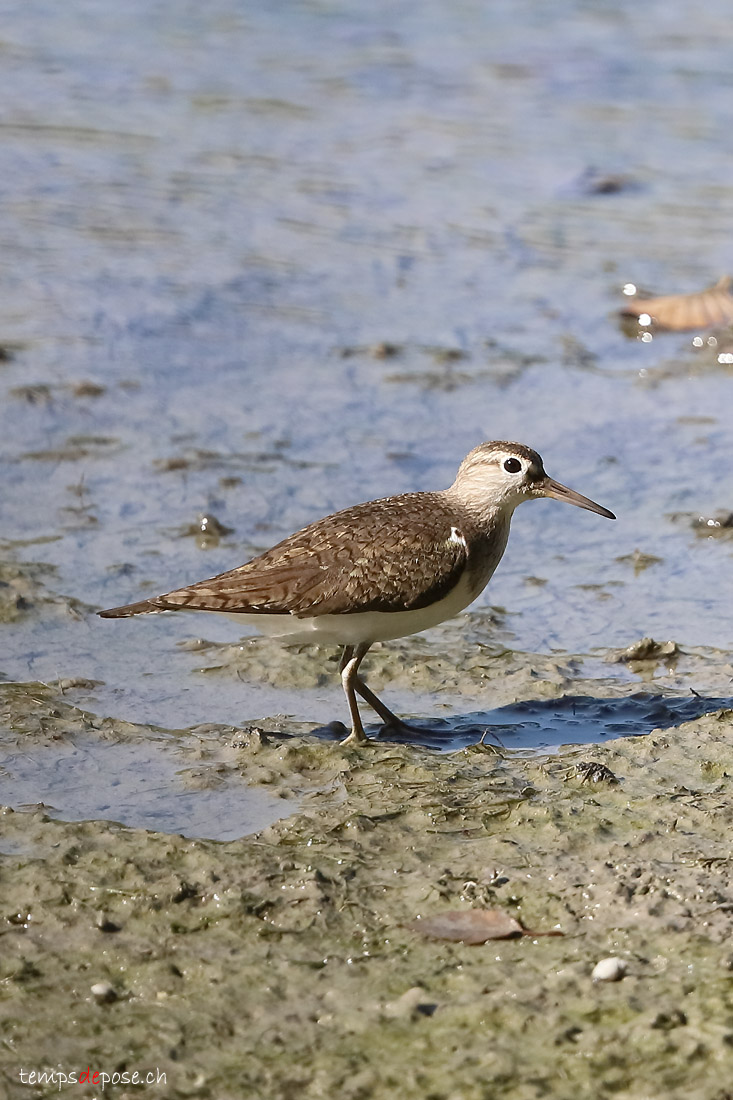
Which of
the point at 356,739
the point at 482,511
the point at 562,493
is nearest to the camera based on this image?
the point at 356,739

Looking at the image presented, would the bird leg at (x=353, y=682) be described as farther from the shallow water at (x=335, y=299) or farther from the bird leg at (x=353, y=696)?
the shallow water at (x=335, y=299)

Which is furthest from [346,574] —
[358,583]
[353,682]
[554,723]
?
[554,723]

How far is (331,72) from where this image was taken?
46.7ft

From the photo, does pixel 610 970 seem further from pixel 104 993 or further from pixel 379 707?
pixel 379 707

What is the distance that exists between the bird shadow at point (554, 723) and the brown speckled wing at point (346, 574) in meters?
0.47

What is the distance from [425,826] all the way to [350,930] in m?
0.67

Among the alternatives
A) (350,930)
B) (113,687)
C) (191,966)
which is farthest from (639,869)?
(113,687)

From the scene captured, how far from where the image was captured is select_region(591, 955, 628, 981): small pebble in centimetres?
387

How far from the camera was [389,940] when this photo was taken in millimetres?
4082

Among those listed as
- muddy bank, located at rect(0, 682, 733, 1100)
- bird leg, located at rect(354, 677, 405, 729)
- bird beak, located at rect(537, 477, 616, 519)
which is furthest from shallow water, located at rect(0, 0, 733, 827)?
muddy bank, located at rect(0, 682, 733, 1100)

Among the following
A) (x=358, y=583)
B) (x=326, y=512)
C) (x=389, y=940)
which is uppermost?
(x=358, y=583)

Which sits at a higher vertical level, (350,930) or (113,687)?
(350,930)

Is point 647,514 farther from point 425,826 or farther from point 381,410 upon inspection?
point 425,826

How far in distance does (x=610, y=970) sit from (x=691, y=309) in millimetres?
6374
